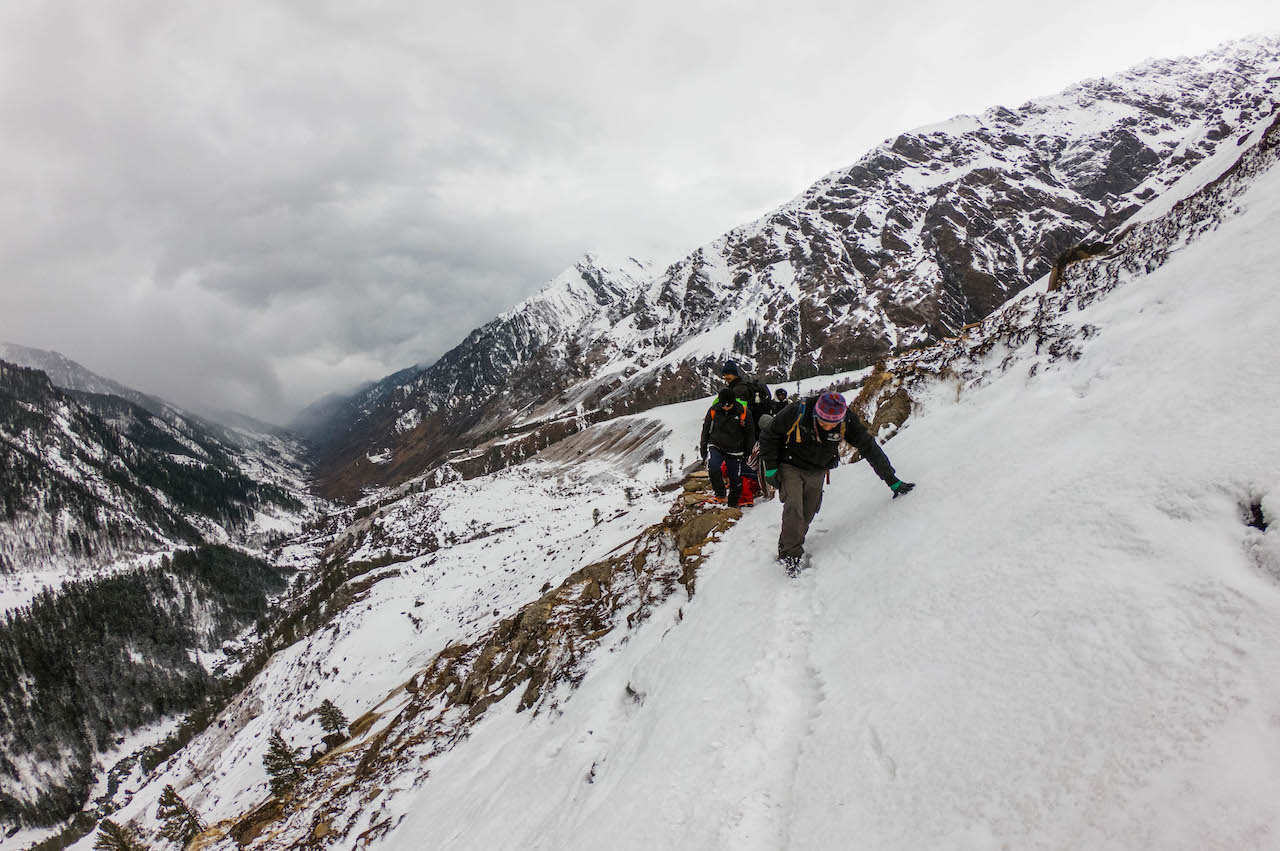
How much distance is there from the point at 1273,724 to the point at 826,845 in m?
2.47

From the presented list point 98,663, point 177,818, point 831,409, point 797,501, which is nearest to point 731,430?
point 797,501

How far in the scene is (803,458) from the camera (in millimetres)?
7535

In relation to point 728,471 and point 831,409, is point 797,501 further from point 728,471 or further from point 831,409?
point 728,471

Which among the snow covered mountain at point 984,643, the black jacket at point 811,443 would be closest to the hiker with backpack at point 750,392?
the snow covered mountain at point 984,643

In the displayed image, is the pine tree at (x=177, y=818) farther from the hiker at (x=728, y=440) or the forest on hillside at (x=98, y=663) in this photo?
the forest on hillside at (x=98, y=663)

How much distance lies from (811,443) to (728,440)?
4034 mm

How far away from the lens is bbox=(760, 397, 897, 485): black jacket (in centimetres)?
740

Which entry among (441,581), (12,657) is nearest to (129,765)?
(12,657)

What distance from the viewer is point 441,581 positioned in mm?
66562

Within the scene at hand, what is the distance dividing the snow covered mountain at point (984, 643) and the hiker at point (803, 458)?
17.9 inches

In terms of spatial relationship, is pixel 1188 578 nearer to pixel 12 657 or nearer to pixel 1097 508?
pixel 1097 508

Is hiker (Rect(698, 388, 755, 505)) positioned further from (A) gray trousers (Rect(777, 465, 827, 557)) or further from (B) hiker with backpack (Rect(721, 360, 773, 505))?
(A) gray trousers (Rect(777, 465, 827, 557))

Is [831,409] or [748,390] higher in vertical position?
[748,390]

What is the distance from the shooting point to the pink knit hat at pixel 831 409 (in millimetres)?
7090
